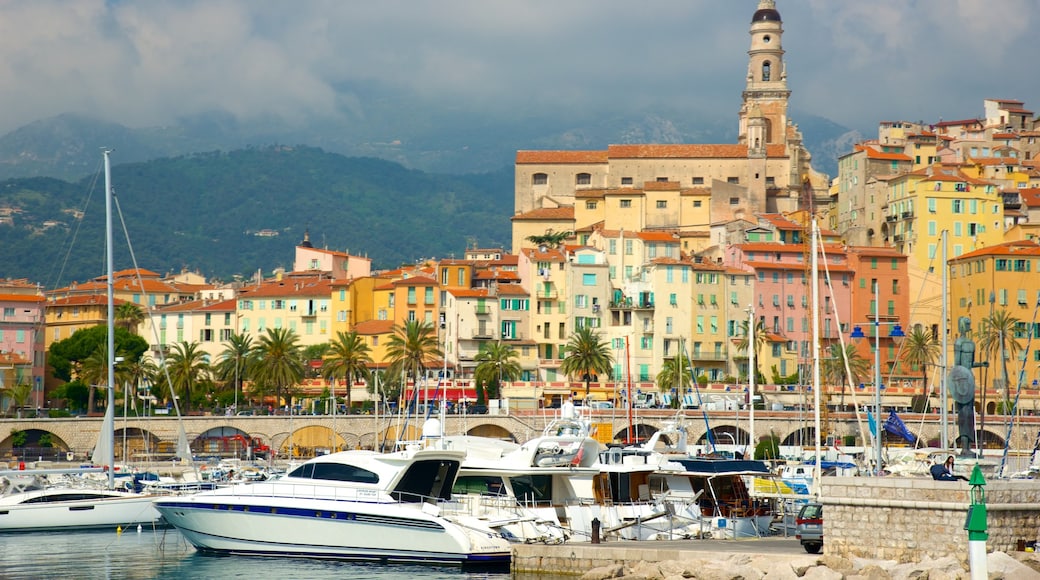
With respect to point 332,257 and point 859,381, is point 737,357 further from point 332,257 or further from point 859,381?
point 332,257

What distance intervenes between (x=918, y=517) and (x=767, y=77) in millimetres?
113489

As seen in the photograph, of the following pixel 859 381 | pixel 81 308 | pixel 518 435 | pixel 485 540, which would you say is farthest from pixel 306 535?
pixel 81 308

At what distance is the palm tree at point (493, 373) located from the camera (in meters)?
92.4

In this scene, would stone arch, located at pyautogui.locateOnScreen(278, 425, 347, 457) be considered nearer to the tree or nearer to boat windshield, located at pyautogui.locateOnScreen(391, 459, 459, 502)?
the tree

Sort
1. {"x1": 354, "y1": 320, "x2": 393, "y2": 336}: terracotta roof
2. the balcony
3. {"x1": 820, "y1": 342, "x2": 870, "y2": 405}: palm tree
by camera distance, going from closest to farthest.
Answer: {"x1": 820, "y1": 342, "x2": 870, "y2": 405}: palm tree → the balcony → {"x1": 354, "y1": 320, "x2": 393, "y2": 336}: terracotta roof

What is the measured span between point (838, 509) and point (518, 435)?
54.7 metres

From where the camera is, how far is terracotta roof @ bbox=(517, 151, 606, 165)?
13025 centimetres

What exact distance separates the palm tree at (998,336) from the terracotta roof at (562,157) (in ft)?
134

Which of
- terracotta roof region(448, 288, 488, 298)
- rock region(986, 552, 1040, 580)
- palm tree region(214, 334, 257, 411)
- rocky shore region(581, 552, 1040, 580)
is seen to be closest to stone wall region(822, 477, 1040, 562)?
rocky shore region(581, 552, 1040, 580)

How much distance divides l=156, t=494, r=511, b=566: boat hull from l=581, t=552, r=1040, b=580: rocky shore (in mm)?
6254

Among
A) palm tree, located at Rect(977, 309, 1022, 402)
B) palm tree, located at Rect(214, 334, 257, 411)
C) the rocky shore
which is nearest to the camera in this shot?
the rocky shore

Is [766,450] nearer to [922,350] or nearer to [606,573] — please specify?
[922,350]

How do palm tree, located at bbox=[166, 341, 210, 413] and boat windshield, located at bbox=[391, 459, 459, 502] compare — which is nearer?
boat windshield, located at bbox=[391, 459, 459, 502]

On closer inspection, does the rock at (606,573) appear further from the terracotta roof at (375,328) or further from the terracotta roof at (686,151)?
the terracotta roof at (686,151)
